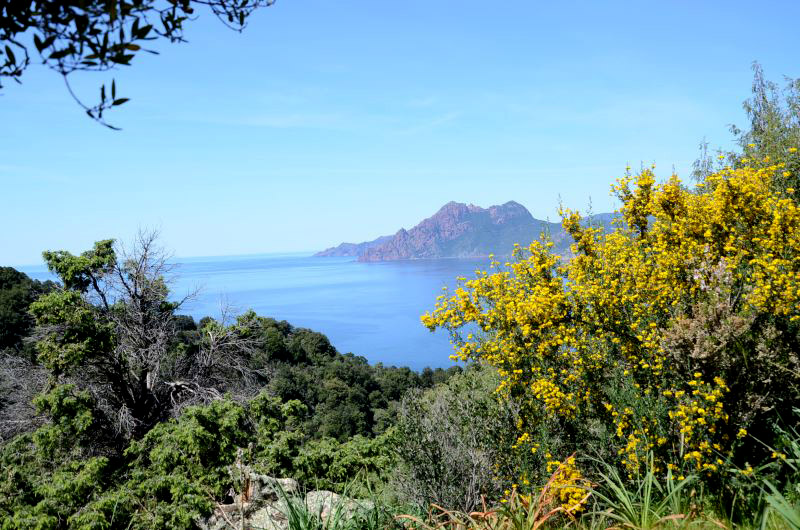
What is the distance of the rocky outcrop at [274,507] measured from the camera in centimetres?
328

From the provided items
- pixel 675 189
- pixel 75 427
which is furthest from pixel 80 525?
pixel 675 189

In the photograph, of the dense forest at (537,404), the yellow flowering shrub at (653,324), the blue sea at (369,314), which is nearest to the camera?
the dense forest at (537,404)

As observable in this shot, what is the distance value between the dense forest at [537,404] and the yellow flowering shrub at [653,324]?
0.03 m

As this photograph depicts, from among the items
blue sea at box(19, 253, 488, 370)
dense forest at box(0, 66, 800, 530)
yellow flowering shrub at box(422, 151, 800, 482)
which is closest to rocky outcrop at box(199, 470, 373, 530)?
dense forest at box(0, 66, 800, 530)

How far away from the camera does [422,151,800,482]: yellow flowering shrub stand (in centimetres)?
491

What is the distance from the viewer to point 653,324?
5.72 meters

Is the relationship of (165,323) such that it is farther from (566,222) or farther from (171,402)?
(566,222)

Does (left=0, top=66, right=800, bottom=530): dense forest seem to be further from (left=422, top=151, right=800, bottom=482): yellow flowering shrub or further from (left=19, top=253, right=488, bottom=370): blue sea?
(left=19, top=253, right=488, bottom=370): blue sea

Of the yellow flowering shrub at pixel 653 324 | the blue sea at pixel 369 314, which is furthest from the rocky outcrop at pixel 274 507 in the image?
the blue sea at pixel 369 314

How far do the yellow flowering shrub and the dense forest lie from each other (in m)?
0.03

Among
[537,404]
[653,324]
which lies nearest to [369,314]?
[537,404]

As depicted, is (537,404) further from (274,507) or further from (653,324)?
(274,507)

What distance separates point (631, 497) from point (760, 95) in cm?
2103

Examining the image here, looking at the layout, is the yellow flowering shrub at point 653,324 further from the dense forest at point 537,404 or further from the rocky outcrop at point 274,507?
the rocky outcrop at point 274,507
